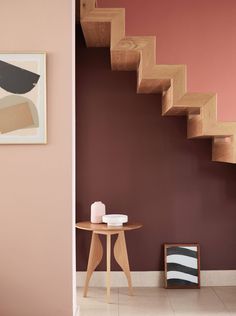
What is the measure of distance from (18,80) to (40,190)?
2.48ft

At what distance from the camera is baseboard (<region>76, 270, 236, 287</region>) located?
4738 millimetres

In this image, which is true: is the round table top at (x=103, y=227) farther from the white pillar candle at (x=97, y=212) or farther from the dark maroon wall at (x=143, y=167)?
the dark maroon wall at (x=143, y=167)

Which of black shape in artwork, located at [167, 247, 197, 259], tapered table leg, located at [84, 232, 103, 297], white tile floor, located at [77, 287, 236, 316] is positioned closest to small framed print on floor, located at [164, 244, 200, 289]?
black shape in artwork, located at [167, 247, 197, 259]

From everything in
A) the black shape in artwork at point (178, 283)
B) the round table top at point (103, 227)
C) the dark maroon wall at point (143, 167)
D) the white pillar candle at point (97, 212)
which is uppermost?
the dark maroon wall at point (143, 167)

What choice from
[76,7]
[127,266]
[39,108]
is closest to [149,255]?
[127,266]

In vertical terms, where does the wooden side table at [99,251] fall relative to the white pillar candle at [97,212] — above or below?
below

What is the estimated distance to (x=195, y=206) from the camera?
4.78m

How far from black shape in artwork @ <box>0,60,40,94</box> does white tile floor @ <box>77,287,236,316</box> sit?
1.76 meters

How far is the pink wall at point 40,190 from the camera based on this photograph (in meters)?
3.53

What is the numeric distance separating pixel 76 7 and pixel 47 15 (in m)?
0.57

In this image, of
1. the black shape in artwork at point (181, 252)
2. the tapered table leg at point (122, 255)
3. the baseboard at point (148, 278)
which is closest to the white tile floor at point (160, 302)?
the baseboard at point (148, 278)

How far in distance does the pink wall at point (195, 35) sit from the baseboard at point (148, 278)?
1.46 metres

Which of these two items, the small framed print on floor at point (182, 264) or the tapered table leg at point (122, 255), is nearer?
the tapered table leg at point (122, 255)

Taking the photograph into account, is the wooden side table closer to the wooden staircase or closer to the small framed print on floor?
the small framed print on floor
